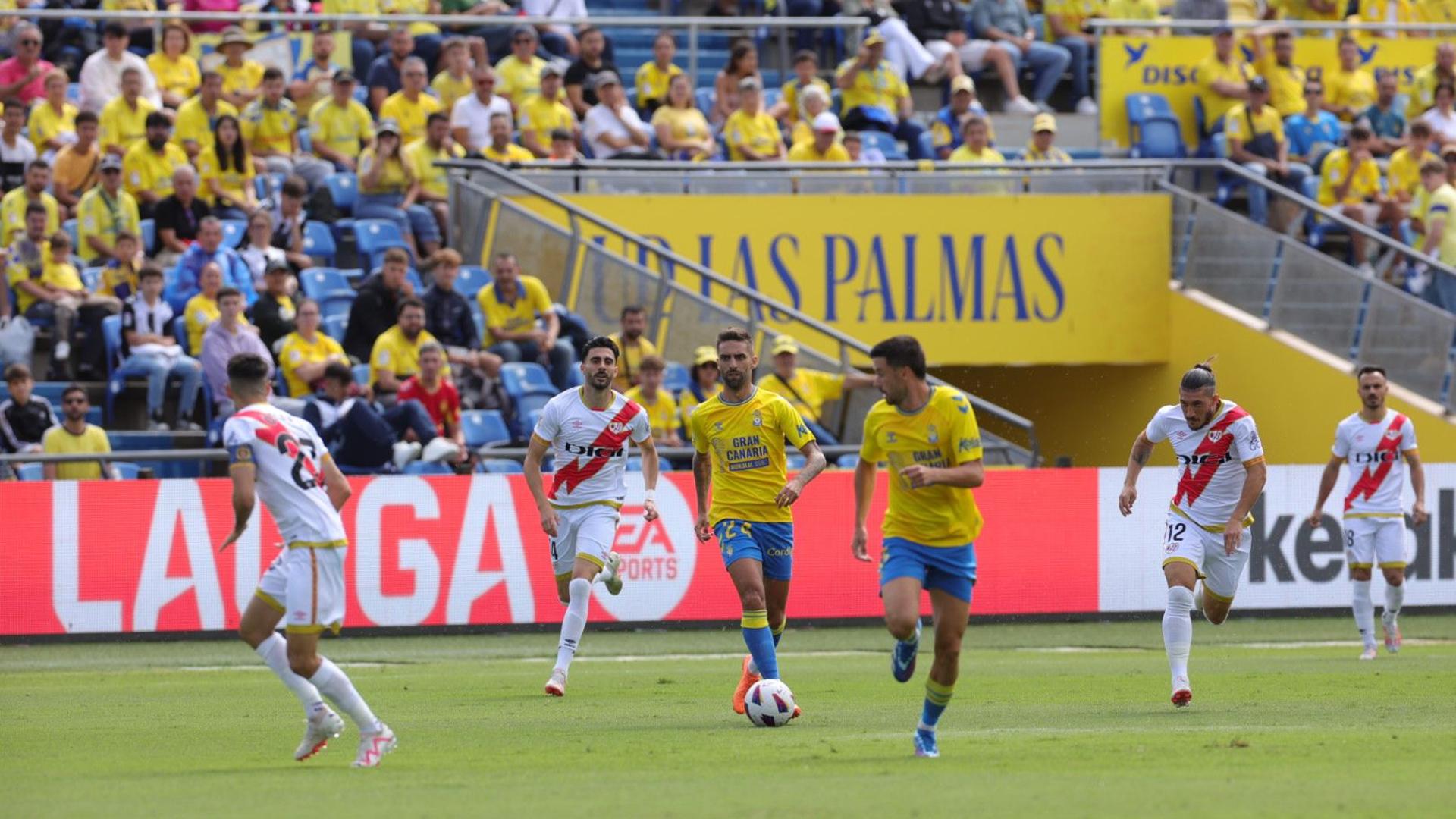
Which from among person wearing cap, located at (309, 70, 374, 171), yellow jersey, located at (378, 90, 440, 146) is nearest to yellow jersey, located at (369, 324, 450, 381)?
person wearing cap, located at (309, 70, 374, 171)

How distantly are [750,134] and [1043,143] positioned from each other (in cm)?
386

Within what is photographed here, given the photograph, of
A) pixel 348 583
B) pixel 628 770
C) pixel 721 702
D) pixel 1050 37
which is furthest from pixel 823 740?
pixel 1050 37

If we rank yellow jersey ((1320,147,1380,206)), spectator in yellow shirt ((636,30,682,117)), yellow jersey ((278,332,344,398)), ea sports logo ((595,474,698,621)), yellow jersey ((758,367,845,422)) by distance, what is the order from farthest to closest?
yellow jersey ((1320,147,1380,206)) → spectator in yellow shirt ((636,30,682,117)) → yellow jersey ((758,367,845,422)) → yellow jersey ((278,332,344,398)) → ea sports logo ((595,474,698,621))

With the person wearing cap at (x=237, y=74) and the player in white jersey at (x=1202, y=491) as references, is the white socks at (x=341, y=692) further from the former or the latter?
the person wearing cap at (x=237, y=74)

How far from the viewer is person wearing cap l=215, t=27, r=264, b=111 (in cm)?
2533

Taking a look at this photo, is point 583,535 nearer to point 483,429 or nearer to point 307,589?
point 307,589

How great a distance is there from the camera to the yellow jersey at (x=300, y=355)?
21.7m

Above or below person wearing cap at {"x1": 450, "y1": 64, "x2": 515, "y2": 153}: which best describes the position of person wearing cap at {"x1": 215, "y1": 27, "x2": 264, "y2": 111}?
above

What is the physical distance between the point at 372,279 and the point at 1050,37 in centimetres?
1261

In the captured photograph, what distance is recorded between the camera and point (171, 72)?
25.5 m

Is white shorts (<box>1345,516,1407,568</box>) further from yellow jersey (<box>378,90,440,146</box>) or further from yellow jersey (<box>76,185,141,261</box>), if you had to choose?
yellow jersey (<box>76,185,141,261</box>)

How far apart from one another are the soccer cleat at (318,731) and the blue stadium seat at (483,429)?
11.3 m

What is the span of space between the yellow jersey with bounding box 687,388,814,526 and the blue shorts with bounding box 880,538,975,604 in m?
2.70

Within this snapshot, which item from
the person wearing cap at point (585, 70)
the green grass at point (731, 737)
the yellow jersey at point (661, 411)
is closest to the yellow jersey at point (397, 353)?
the yellow jersey at point (661, 411)
